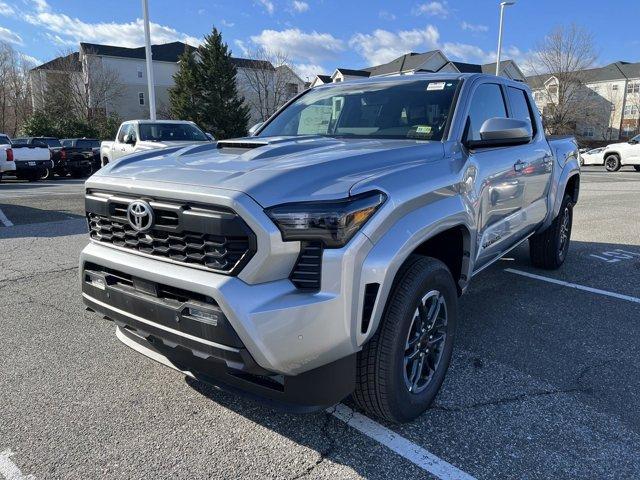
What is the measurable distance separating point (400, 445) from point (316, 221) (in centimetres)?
125

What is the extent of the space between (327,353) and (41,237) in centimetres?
665

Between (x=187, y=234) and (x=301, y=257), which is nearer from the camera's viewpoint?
(x=301, y=257)

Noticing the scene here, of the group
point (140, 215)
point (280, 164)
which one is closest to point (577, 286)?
point (280, 164)

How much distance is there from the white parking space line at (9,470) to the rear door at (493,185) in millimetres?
2823

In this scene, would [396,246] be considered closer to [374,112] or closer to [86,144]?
[374,112]

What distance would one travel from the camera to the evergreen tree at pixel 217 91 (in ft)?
Answer: 134

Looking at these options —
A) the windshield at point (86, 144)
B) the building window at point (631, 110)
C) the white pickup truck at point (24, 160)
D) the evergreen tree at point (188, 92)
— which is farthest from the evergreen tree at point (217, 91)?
the building window at point (631, 110)

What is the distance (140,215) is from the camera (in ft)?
7.98

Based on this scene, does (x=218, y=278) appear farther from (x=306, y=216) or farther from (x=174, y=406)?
(x=174, y=406)

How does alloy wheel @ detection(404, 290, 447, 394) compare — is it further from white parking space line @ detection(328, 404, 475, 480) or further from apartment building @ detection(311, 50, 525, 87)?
apartment building @ detection(311, 50, 525, 87)

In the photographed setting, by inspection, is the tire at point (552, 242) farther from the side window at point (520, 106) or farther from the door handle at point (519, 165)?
the door handle at point (519, 165)

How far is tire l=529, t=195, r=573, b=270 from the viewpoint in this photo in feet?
18.2

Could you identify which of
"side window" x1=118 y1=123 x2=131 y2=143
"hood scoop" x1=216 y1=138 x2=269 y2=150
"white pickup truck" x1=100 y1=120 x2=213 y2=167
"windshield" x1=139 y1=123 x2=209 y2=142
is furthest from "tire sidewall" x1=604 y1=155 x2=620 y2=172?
"hood scoop" x1=216 y1=138 x2=269 y2=150

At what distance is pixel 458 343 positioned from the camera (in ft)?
12.3
